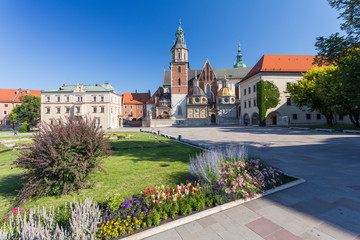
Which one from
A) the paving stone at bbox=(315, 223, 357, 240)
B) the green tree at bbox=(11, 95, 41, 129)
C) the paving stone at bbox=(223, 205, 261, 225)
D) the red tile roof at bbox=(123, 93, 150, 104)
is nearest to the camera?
the paving stone at bbox=(315, 223, 357, 240)

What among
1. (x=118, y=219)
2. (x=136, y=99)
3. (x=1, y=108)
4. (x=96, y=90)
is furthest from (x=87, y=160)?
(x=1, y=108)

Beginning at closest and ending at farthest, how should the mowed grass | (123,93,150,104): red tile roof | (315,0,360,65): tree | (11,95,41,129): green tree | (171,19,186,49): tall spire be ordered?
the mowed grass
(315,0,360,65): tree
(11,95,41,129): green tree
(171,19,186,49): tall spire
(123,93,150,104): red tile roof

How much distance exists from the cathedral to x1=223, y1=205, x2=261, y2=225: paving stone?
48.3 m

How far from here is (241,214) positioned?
3.30m

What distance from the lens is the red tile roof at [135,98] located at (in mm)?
70625

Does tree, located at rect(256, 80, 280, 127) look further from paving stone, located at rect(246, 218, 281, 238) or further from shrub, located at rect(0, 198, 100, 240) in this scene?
A: shrub, located at rect(0, 198, 100, 240)

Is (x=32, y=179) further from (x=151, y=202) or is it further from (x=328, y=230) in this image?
(x=328, y=230)

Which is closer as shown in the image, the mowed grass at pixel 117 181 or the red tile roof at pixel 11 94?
the mowed grass at pixel 117 181

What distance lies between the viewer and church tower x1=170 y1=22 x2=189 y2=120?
2245 inches

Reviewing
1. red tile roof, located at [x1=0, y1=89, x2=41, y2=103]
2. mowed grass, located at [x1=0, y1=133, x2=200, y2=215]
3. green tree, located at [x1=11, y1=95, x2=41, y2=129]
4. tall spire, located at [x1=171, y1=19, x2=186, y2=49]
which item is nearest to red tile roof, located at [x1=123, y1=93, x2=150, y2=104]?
tall spire, located at [x1=171, y1=19, x2=186, y2=49]

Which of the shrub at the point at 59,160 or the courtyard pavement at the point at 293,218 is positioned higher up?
the shrub at the point at 59,160

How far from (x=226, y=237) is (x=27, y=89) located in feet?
279

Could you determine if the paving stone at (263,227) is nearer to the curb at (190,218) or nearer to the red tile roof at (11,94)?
Answer: the curb at (190,218)

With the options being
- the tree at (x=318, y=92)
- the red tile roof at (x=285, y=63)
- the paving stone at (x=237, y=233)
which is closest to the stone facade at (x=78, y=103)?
the red tile roof at (x=285, y=63)
